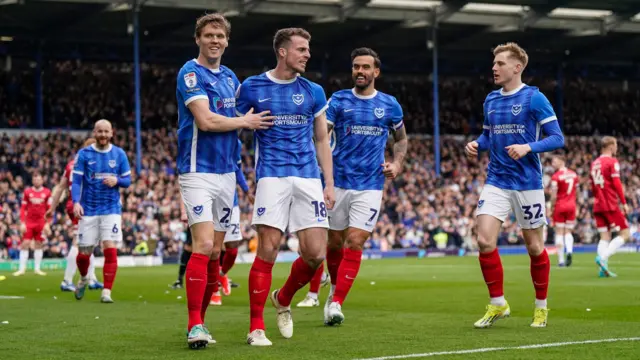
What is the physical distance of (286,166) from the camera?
8602 millimetres

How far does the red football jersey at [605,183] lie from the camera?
62.2 ft

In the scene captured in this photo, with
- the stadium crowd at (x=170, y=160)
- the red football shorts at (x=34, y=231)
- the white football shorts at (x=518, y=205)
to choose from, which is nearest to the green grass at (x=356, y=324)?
the white football shorts at (x=518, y=205)

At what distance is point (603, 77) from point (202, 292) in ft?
156

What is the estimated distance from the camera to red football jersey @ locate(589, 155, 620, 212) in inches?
747

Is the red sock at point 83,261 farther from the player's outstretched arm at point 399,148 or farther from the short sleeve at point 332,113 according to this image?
the player's outstretched arm at point 399,148

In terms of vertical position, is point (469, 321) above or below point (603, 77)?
below

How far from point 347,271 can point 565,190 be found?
12.7m

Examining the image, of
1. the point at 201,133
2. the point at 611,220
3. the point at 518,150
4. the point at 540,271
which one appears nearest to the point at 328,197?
the point at 201,133

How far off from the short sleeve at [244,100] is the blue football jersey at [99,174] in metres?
6.24

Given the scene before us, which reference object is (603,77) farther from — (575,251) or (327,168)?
(327,168)

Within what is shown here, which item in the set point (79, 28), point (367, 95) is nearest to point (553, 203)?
point (367, 95)

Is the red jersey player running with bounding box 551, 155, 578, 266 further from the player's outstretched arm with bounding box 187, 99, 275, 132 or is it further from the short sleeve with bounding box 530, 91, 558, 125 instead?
the player's outstretched arm with bounding box 187, 99, 275, 132

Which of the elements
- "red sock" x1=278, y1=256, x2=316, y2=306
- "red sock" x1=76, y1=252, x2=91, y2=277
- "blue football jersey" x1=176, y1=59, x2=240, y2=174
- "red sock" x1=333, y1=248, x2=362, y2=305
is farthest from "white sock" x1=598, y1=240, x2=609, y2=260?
"blue football jersey" x1=176, y1=59, x2=240, y2=174

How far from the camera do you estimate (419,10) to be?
40.1 m
